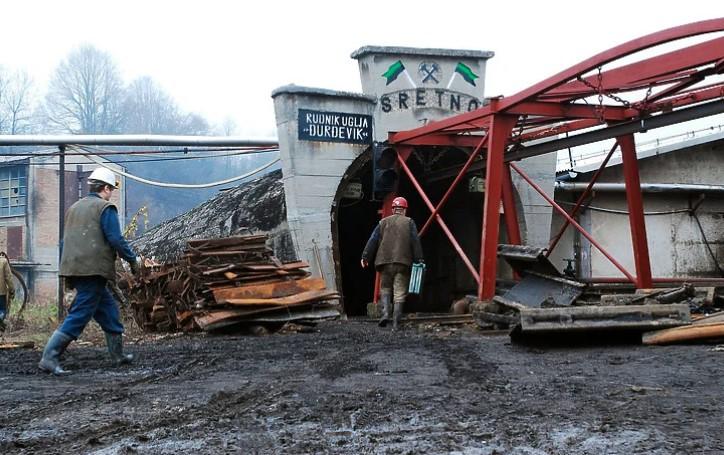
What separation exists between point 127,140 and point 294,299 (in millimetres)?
6731

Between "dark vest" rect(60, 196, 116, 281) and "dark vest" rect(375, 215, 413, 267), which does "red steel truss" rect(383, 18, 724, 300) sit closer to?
"dark vest" rect(375, 215, 413, 267)

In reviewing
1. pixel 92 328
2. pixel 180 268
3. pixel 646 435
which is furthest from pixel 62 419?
pixel 92 328

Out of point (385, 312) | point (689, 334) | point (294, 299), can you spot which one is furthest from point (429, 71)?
point (689, 334)

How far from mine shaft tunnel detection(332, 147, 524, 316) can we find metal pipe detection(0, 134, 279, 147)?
241 centimetres

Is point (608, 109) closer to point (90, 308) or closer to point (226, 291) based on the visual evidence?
point (226, 291)

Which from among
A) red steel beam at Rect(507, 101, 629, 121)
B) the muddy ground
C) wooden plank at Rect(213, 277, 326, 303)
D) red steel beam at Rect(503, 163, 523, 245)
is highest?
red steel beam at Rect(507, 101, 629, 121)

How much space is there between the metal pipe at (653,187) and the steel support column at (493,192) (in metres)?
4.94

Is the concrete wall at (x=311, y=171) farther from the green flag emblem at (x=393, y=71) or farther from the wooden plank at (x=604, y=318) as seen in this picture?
the wooden plank at (x=604, y=318)

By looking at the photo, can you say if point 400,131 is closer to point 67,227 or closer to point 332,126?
point 332,126

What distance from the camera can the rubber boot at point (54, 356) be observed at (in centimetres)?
701

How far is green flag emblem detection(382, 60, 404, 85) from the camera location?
14859mm

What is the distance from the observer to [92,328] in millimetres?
12727

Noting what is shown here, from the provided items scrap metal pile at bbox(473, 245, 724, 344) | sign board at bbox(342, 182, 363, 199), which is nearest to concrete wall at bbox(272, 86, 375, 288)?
sign board at bbox(342, 182, 363, 199)

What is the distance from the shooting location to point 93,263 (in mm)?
7379
